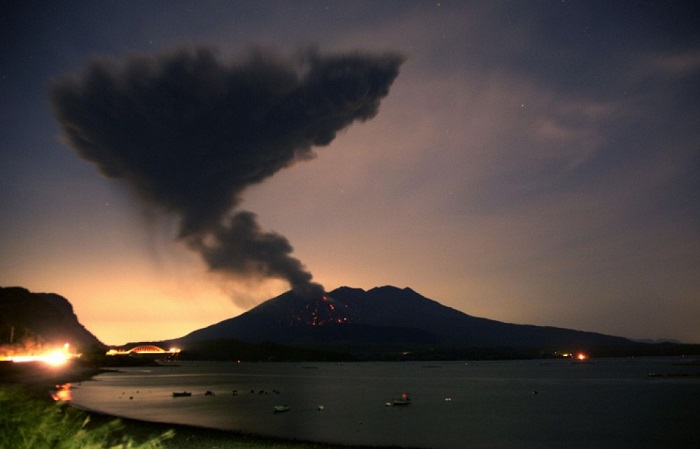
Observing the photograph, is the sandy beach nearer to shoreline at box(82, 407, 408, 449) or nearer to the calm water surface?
shoreline at box(82, 407, 408, 449)

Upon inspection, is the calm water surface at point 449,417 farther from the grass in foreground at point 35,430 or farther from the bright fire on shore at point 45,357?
the bright fire on shore at point 45,357

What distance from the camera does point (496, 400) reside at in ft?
273

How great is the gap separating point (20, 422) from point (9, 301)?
7419 inches

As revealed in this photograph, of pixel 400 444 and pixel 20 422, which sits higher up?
pixel 20 422

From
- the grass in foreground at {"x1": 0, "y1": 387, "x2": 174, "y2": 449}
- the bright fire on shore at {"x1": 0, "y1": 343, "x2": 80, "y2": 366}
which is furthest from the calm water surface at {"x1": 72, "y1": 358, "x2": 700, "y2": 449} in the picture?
the bright fire on shore at {"x1": 0, "y1": 343, "x2": 80, "y2": 366}

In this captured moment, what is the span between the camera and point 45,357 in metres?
133

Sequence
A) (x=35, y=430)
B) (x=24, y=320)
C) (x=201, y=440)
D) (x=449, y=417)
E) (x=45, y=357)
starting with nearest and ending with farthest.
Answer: (x=35, y=430), (x=201, y=440), (x=449, y=417), (x=45, y=357), (x=24, y=320)

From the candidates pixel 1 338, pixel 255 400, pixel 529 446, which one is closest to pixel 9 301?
pixel 1 338

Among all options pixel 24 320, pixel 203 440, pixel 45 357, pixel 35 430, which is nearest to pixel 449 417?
pixel 203 440

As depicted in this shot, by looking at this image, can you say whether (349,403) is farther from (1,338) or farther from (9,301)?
(9,301)

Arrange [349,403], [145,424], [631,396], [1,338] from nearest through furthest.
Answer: [145,424] → [349,403] → [631,396] → [1,338]

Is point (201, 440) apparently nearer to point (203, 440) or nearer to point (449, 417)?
point (203, 440)

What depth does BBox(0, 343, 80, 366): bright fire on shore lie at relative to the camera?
354 ft

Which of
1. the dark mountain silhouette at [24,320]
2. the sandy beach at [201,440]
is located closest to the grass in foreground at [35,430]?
the sandy beach at [201,440]
